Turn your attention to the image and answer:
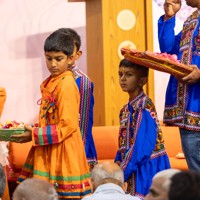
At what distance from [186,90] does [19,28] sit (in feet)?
10.5

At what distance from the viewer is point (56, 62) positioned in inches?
162

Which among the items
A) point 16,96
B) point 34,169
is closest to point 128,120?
point 34,169

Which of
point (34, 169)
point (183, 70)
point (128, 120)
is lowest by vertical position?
point (34, 169)

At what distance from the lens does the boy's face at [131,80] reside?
166 inches

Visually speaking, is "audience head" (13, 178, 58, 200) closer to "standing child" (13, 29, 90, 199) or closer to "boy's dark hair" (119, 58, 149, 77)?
"standing child" (13, 29, 90, 199)

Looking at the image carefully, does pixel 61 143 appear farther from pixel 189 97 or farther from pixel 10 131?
pixel 189 97

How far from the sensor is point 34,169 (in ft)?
13.3

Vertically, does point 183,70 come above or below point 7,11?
below

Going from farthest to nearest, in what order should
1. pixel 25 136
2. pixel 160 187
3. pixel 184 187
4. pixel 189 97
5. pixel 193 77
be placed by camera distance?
1. pixel 25 136
2. pixel 189 97
3. pixel 193 77
4. pixel 160 187
5. pixel 184 187

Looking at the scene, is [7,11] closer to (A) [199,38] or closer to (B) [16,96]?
(B) [16,96]

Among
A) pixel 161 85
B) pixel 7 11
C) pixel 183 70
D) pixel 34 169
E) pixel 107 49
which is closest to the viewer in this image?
pixel 183 70

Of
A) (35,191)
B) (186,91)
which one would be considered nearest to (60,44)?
(186,91)

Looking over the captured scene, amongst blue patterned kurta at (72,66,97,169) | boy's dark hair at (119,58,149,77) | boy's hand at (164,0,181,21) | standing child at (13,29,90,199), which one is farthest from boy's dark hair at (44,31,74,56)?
boy's hand at (164,0,181,21)

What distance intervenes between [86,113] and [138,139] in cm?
74
